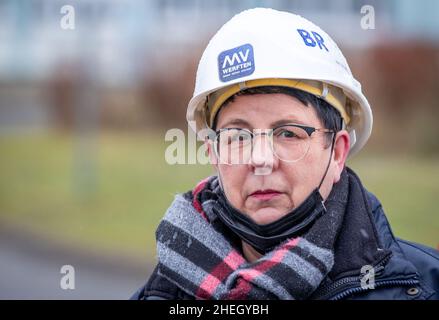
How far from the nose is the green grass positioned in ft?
19.5

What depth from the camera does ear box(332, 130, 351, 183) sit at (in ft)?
8.84

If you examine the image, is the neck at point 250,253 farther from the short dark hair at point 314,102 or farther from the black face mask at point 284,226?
the short dark hair at point 314,102

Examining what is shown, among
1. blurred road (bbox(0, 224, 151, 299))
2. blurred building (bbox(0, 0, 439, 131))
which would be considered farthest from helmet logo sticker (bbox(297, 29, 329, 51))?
blurred building (bbox(0, 0, 439, 131))

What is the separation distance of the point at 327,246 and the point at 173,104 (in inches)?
610

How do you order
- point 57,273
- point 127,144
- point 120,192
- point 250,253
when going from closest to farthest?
1. point 250,253
2. point 57,273
3. point 120,192
4. point 127,144

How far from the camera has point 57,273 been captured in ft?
31.6

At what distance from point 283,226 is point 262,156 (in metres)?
0.23

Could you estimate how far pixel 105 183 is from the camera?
13.0m

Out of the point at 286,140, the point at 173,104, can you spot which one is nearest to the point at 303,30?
the point at 286,140

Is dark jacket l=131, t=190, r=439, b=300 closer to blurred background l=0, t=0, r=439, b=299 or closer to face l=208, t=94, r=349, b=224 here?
face l=208, t=94, r=349, b=224

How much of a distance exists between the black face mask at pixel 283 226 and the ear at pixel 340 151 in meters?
0.15

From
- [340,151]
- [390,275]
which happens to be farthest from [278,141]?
[390,275]

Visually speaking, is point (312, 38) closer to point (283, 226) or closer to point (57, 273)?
point (283, 226)

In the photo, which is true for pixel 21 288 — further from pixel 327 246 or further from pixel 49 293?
pixel 327 246
